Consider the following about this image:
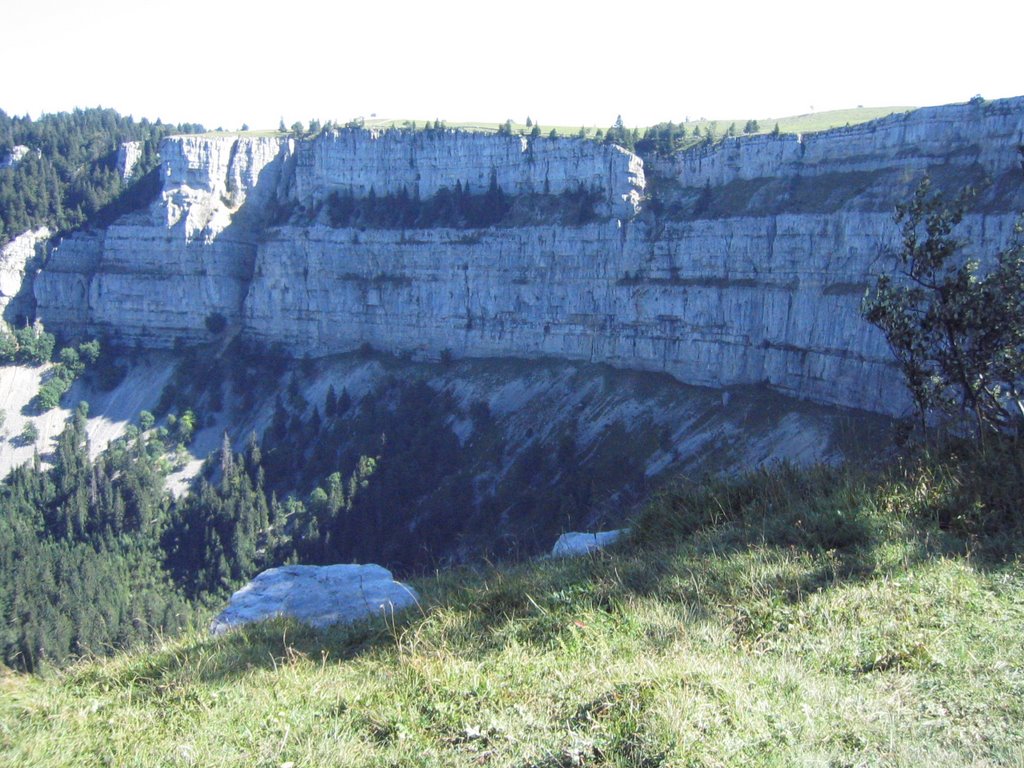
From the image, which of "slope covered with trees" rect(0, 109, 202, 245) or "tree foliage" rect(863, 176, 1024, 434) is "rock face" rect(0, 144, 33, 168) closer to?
"slope covered with trees" rect(0, 109, 202, 245)

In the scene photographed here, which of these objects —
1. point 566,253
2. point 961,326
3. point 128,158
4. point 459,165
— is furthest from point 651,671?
point 128,158

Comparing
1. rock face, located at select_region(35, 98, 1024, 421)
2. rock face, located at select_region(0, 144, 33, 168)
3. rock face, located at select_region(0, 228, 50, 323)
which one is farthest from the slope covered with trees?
rock face, located at select_region(35, 98, 1024, 421)

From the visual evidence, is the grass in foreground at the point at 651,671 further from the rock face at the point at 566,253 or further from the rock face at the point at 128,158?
the rock face at the point at 128,158

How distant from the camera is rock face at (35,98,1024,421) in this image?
43594mm

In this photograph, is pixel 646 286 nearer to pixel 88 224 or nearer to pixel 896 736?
pixel 896 736

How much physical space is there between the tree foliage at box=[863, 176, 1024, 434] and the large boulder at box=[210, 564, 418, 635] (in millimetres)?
7851

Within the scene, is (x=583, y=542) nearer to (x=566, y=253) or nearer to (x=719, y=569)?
(x=719, y=569)

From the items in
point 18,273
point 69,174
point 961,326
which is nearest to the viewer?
point 961,326

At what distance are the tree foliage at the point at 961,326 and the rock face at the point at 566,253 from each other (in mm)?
23176

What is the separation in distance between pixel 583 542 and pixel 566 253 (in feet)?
168

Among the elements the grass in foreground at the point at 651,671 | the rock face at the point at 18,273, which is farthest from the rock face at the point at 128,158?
the grass in foreground at the point at 651,671

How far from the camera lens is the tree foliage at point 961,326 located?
11.5 meters

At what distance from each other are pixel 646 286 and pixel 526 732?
51976 millimetres

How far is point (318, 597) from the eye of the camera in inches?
371
